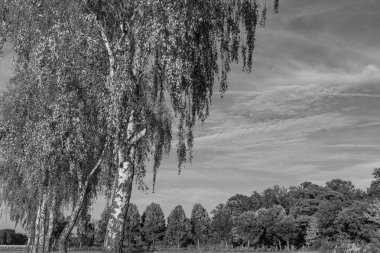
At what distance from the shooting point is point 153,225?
105 meters

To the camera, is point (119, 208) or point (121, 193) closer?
point (119, 208)

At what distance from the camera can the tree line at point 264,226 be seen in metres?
81.1

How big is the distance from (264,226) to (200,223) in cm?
2042

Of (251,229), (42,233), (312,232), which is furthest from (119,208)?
(312,232)

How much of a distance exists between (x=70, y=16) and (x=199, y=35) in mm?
4110

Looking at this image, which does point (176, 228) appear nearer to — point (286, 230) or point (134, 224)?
point (134, 224)

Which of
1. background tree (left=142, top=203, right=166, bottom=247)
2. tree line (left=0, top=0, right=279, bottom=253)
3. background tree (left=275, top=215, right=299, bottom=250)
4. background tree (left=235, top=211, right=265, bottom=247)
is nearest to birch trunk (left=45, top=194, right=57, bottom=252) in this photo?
tree line (left=0, top=0, right=279, bottom=253)

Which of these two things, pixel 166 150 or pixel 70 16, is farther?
pixel 166 150

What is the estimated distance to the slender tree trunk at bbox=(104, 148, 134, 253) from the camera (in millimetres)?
12445


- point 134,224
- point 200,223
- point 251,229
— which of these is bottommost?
point 251,229

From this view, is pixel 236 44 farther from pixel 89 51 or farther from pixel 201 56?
pixel 89 51

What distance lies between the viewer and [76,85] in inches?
647

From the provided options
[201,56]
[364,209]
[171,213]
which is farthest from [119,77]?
[171,213]

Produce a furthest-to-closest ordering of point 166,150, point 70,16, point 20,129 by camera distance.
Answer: point 20,129 < point 166,150 < point 70,16
